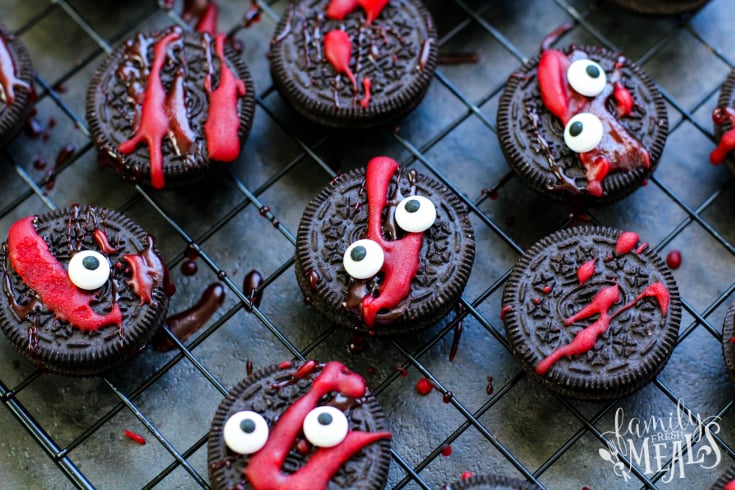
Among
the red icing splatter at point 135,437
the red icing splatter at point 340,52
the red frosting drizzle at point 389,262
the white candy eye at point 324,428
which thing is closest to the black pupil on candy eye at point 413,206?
the red frosting drizzle at point 389,262

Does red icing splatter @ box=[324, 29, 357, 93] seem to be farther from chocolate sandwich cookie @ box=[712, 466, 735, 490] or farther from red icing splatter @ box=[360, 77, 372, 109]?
chocolate sandwich cookie @ box=[712, 466, 735, 490]

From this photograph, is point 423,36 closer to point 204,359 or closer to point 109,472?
point 204,359

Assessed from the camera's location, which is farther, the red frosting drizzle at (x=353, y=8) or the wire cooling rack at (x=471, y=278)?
the red frosting drizzle at (x=353, y=8)

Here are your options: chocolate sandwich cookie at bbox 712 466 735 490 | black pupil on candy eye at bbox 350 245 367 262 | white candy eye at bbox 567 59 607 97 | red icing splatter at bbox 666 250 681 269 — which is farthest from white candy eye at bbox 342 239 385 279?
chocolate sandwich cookie at bbox 712 466 735 490

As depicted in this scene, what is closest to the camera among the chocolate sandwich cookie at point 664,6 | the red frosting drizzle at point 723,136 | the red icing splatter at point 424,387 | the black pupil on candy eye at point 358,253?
the black pupil on candy eye at point 358,253

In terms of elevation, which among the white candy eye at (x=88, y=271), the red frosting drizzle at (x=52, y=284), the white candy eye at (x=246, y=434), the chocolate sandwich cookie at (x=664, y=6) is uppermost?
the chocolate sandwich cookie at (x=664, y=6)

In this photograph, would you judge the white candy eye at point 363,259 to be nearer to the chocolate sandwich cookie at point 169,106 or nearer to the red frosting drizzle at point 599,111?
the chocolate sandwich cookie at point 169,106

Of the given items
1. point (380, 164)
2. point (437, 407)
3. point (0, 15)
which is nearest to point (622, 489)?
point (437, 407)

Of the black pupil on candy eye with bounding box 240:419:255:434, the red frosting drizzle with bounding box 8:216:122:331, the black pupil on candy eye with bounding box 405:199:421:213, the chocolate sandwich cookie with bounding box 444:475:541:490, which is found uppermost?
the black pupil on candy eye with bounding box 405:199:421:213
